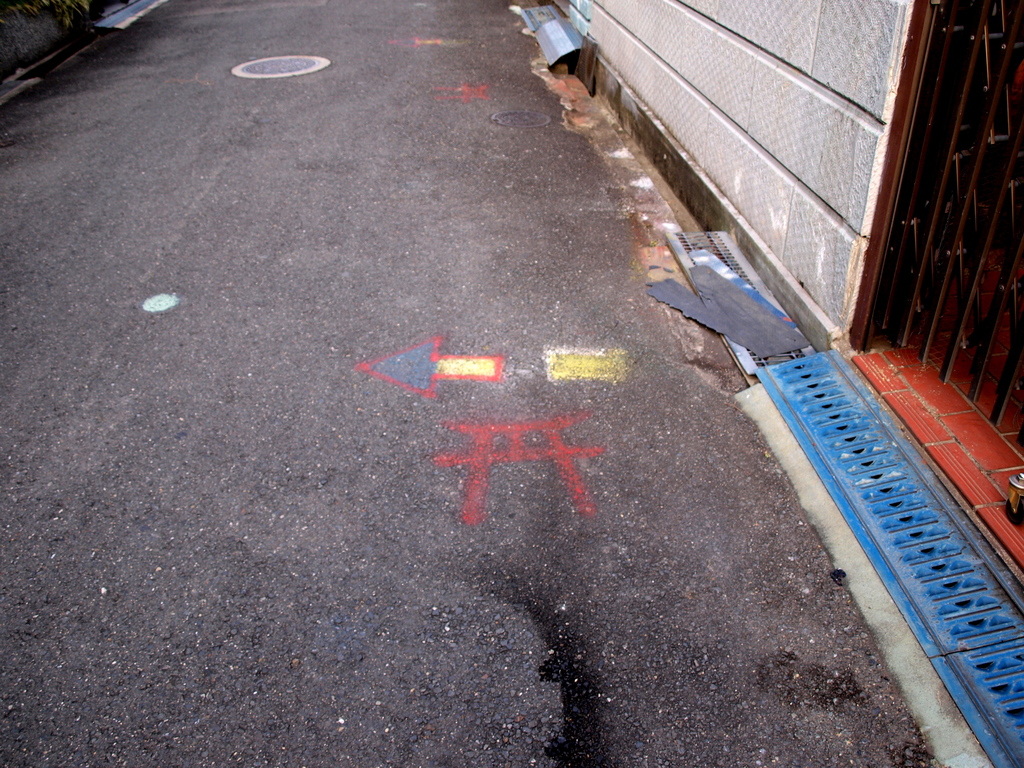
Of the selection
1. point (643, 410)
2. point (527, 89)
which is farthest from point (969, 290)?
point (527, 89)

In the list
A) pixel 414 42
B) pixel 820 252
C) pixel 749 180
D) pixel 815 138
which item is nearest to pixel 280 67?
pixel 414 42

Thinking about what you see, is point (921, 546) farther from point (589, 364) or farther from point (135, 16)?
point (135, 16)

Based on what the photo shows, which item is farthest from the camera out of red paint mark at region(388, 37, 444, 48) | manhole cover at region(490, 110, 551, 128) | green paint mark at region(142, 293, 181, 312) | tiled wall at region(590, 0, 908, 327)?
red paint mark at region(388, 37, 444, 48)

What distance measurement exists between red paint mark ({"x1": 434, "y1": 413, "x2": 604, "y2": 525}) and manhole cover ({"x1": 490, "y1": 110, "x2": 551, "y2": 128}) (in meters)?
5.36

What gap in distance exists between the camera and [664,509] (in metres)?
3.57

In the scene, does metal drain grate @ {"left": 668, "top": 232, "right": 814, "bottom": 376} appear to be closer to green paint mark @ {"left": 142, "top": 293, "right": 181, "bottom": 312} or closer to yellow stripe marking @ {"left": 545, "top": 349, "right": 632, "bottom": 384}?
yellow stripe marking @ {"left": 545, "top": 349, "right": 632, "bottom": 384}

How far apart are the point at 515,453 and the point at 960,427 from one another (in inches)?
91.9

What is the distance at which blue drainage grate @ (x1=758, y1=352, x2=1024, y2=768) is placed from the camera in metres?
2.66

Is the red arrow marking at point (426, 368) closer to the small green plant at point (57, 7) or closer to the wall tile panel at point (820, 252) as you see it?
the wall tile panel at point (820, 252)

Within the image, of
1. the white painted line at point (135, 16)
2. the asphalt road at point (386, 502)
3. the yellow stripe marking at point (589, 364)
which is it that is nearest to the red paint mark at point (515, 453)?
the asphalt road at point (386, 502)

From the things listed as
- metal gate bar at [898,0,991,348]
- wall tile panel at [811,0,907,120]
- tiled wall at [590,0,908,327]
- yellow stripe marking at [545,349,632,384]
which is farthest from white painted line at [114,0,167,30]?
metal gate bar at [898,0,991,348]

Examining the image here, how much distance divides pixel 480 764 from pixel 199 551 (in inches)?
67.3

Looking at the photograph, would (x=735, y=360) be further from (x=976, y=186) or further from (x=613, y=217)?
(x=613, y=217)

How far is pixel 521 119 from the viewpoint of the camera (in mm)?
8555
